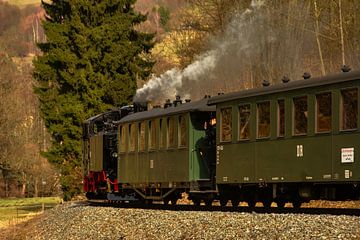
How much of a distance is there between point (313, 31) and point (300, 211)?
68.7 feet

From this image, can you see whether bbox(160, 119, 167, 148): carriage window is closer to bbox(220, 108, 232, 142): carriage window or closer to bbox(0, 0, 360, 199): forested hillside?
bbox(220, 108, 232, 142): carriage window

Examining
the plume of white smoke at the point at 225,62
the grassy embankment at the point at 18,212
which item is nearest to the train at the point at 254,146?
the plume of white smoke at the point at 225,62

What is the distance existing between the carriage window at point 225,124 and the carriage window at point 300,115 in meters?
2.80

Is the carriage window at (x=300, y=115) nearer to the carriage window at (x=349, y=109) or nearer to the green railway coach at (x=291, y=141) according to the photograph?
the green railway coach at (x=291, y=141)

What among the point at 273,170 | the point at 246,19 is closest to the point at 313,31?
the point at 246,19

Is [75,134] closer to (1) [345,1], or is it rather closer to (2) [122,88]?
(2) [122,88]

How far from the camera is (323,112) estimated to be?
58.7 feet

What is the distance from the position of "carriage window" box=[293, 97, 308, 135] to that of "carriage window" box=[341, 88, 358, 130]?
125cm

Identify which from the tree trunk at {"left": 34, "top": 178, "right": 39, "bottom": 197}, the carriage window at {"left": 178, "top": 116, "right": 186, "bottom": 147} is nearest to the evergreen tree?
the carriage window at {"left": 178, "top": 116, "right": 186, "bottom": 147}

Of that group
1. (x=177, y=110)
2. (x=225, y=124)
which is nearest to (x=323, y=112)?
(x=225, y=124)

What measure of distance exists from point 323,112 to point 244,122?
3.11 m

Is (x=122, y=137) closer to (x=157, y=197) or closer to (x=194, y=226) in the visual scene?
(x=157, y=197)

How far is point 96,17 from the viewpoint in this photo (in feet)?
157

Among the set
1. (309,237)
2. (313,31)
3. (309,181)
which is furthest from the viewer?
(313,31)
